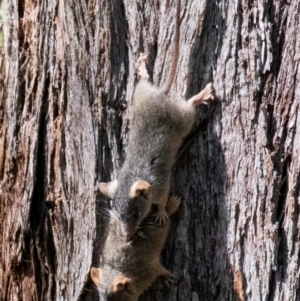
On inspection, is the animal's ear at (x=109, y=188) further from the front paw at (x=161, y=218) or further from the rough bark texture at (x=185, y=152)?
the front paw at (x=161, y=218)

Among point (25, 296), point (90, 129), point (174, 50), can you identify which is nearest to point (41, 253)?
point (25, 296)

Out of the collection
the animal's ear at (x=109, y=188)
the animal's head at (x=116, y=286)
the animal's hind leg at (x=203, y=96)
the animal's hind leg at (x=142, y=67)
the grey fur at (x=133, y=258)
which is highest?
the animal's hind leg at (x=142, y=67)

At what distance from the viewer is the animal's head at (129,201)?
4.87 meters

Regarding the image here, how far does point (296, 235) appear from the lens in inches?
179

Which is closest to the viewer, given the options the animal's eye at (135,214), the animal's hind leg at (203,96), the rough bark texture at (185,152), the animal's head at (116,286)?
the rough bark texture at (185,152)

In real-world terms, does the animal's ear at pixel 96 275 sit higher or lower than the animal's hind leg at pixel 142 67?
lower

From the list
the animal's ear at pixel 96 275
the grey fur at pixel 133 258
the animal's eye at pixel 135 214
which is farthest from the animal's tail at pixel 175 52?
the animal's ear at pixel 96 275

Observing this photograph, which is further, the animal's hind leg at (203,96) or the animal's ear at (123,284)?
the animal's ear at (123,284)

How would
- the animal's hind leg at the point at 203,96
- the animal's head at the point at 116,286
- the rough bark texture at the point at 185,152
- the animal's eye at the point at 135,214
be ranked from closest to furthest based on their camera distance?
1. the rough bark texture at the point at 185,152
2. the animal's hind leg at the point at 203,96
3. the animal's head at the point at 116,286
4. the animal's eye at the point at 135,214

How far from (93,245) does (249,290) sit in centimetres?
112

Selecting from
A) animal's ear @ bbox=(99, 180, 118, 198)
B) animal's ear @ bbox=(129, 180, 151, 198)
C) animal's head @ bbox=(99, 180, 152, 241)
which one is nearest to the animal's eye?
animal's head @ bbox=(99, 180, 152, 241)

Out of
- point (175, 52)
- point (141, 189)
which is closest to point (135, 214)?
point (141, 189)

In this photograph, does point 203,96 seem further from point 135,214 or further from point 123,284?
point 123,284

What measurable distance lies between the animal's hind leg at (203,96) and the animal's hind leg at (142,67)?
38 centimetres
